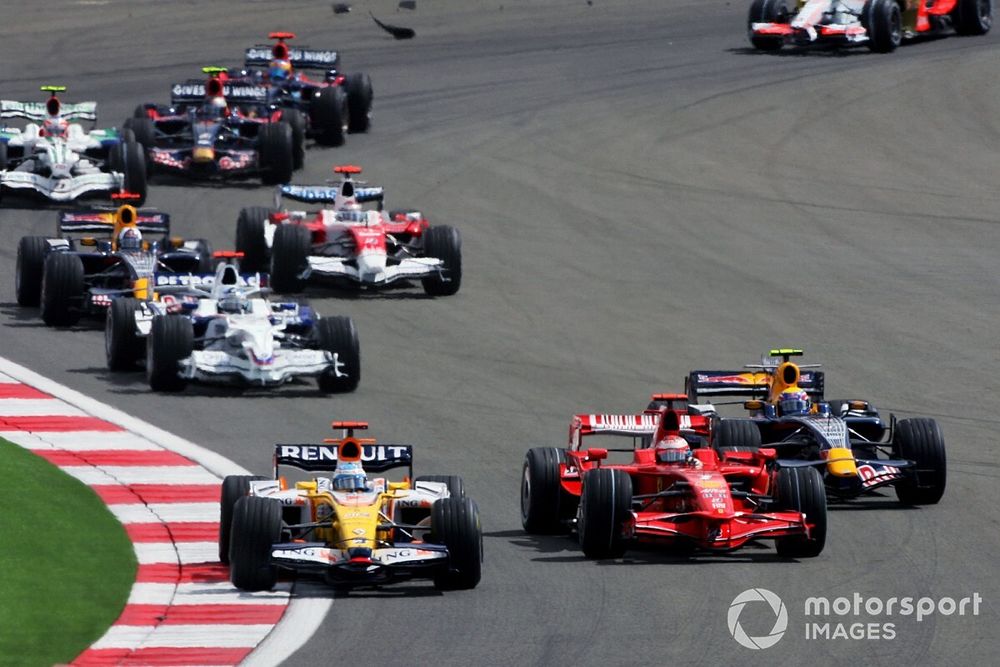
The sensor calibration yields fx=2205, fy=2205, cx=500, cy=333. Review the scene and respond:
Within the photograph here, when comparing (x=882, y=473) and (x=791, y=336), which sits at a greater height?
(x=882, y=473)

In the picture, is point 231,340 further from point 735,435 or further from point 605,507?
point 605,507

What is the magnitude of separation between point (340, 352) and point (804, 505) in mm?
8474

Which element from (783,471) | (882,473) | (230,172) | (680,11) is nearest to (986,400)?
(882,473)

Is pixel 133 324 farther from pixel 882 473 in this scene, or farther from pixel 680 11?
pixel 680 11

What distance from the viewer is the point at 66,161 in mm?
35812

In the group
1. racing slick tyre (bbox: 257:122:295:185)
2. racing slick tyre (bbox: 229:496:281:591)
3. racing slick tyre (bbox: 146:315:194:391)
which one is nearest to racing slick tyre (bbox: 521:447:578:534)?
racing slick tyre (bbox: 229:496:281:591)

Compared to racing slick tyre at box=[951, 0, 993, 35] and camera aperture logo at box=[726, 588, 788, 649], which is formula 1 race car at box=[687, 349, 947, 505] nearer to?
camera aperture logo at box=[726, 588, 788, 649]

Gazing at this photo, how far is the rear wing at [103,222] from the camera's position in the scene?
101 feet

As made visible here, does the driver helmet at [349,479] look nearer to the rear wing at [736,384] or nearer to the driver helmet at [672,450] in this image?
the driver helmet at [672,450]

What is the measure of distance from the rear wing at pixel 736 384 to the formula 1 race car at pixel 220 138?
16194 mm

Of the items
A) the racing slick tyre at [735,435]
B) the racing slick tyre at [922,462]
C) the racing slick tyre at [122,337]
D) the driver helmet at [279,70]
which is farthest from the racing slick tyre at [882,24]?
the racing slick tyre at [735,435]

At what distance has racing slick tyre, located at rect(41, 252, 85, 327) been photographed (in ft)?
94.0

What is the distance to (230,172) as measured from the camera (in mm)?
38250

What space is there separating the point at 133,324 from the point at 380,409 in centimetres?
342
